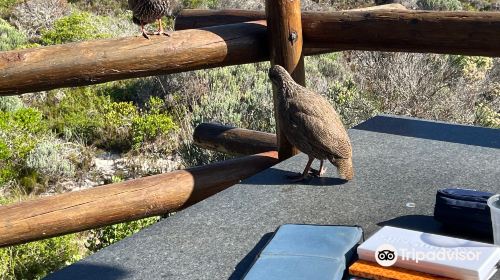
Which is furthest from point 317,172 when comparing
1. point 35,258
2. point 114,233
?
point 35,258

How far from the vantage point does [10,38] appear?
428 inches

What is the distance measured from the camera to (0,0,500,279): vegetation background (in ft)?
22.2

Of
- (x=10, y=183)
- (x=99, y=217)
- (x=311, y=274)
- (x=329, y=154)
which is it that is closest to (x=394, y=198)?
(x=329, y=154)

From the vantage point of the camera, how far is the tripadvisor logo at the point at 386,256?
1.72 meters

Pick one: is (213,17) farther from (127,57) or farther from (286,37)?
→ (127,57)

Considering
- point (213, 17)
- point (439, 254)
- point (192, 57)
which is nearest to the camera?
point (439, 254)

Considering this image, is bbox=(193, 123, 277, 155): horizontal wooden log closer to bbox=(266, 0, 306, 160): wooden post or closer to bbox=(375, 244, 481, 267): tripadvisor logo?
bbox=(266, 0, 306, 160): wooden post

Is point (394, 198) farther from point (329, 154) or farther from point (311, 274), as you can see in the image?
point (311, 274)

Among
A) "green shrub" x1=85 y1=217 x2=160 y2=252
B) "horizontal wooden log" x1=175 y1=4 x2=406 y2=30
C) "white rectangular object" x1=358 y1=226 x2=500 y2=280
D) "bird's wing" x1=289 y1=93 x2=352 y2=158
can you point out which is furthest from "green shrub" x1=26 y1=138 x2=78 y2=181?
"white rectangular object" x1=358 y1=226 x2=500 y2=280

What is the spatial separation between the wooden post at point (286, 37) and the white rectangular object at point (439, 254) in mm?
1655

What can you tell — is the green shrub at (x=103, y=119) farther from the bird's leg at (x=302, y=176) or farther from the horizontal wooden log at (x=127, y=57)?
the bird's leg at (x=302, y=176)

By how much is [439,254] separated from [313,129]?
117 centimetres

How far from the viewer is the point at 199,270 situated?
6.31 feet

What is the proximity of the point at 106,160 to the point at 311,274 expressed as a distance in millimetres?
5723
